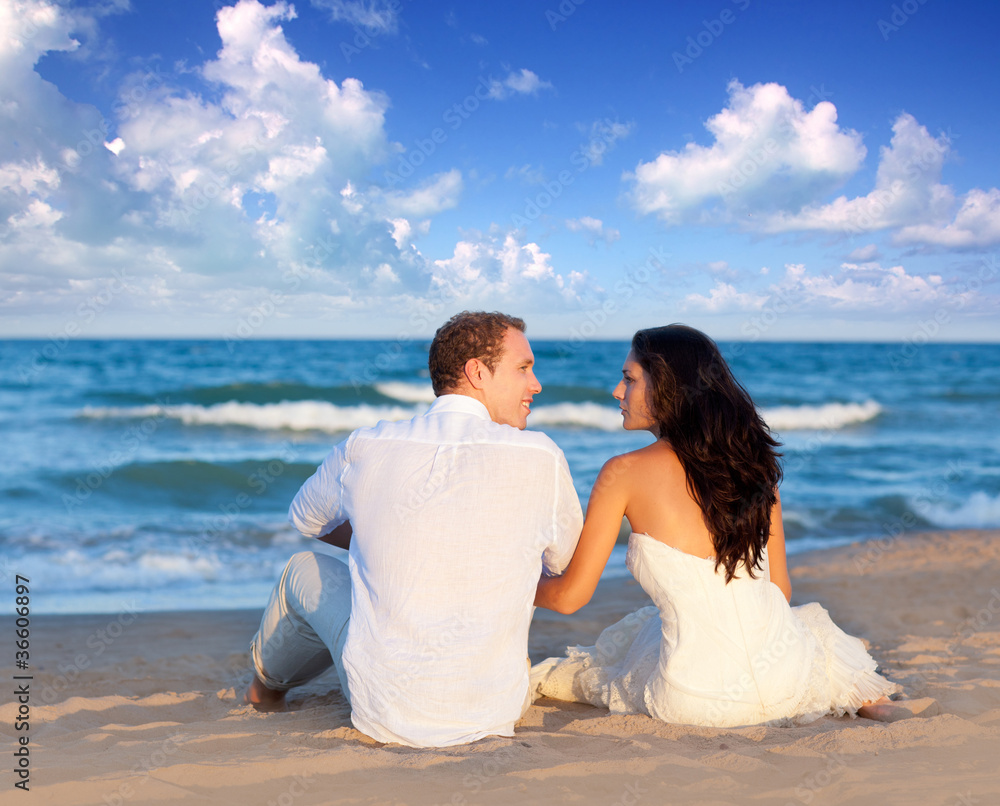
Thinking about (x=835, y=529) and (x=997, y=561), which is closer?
(x=997, y=561)

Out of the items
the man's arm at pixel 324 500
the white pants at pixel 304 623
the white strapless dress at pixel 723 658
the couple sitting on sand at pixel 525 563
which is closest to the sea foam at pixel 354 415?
the white pants at pixel 304 623

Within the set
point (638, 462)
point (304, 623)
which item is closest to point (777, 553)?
point (638, 462)

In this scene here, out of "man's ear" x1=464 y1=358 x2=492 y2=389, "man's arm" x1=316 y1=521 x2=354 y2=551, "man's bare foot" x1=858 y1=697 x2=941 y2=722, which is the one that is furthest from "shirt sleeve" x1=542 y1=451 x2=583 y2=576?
"man's bare foot" x1=858 y1=697 x2=941 y2=722

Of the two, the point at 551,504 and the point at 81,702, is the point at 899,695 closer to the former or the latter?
the point at 551,504

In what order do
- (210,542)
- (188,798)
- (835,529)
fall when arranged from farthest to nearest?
(835,529), (210,542), (188,798)

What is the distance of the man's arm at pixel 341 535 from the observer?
289cm

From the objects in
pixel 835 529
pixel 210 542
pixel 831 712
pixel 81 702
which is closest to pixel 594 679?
pixel 831 712

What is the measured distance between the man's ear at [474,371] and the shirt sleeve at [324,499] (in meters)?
0.49

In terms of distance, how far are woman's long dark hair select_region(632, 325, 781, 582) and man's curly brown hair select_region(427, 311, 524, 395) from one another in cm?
59

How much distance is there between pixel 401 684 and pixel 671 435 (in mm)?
1315

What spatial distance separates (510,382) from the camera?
272 cm

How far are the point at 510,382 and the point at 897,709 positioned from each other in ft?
6.92

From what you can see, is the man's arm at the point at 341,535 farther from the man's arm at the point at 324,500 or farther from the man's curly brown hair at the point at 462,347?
the man's curly brown hair at the point at 462,347

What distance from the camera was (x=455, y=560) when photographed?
7.61 feet
